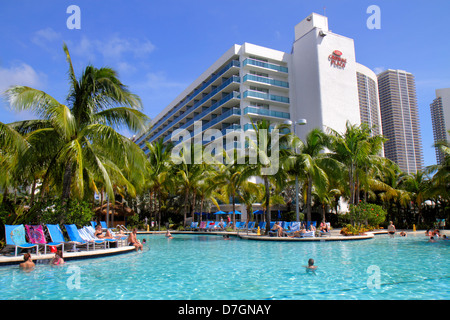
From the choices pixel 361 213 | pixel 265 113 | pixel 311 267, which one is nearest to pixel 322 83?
pixel 265 113

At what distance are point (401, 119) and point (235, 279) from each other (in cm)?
7746

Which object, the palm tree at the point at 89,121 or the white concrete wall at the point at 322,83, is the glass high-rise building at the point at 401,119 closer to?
the white concrete wall at the point at 322,83

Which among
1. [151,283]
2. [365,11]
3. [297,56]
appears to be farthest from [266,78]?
[151,283]

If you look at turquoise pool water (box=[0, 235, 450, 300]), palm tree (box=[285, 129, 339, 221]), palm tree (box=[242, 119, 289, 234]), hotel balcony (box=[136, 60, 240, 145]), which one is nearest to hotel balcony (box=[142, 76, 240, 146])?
hotel balcony (box=[136, 60, 240, 145])

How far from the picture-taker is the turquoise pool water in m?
6.58

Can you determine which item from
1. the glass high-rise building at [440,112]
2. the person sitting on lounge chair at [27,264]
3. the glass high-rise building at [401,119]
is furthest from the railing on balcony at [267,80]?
the glass high-rise building at [401,119]

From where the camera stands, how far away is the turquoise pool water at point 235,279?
21.6ft

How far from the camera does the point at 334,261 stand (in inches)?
423

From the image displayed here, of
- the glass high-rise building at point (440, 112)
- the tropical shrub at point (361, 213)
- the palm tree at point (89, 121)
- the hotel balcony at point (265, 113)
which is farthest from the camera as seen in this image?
the hotel balcony at point (265, 113)

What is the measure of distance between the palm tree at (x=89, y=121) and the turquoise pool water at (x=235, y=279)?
3.64 meters

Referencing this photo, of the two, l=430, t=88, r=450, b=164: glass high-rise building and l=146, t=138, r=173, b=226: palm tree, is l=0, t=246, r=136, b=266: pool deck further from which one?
l=430, t=88, r=450, b=164: glass high-rise building

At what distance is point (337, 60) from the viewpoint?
150 feet
